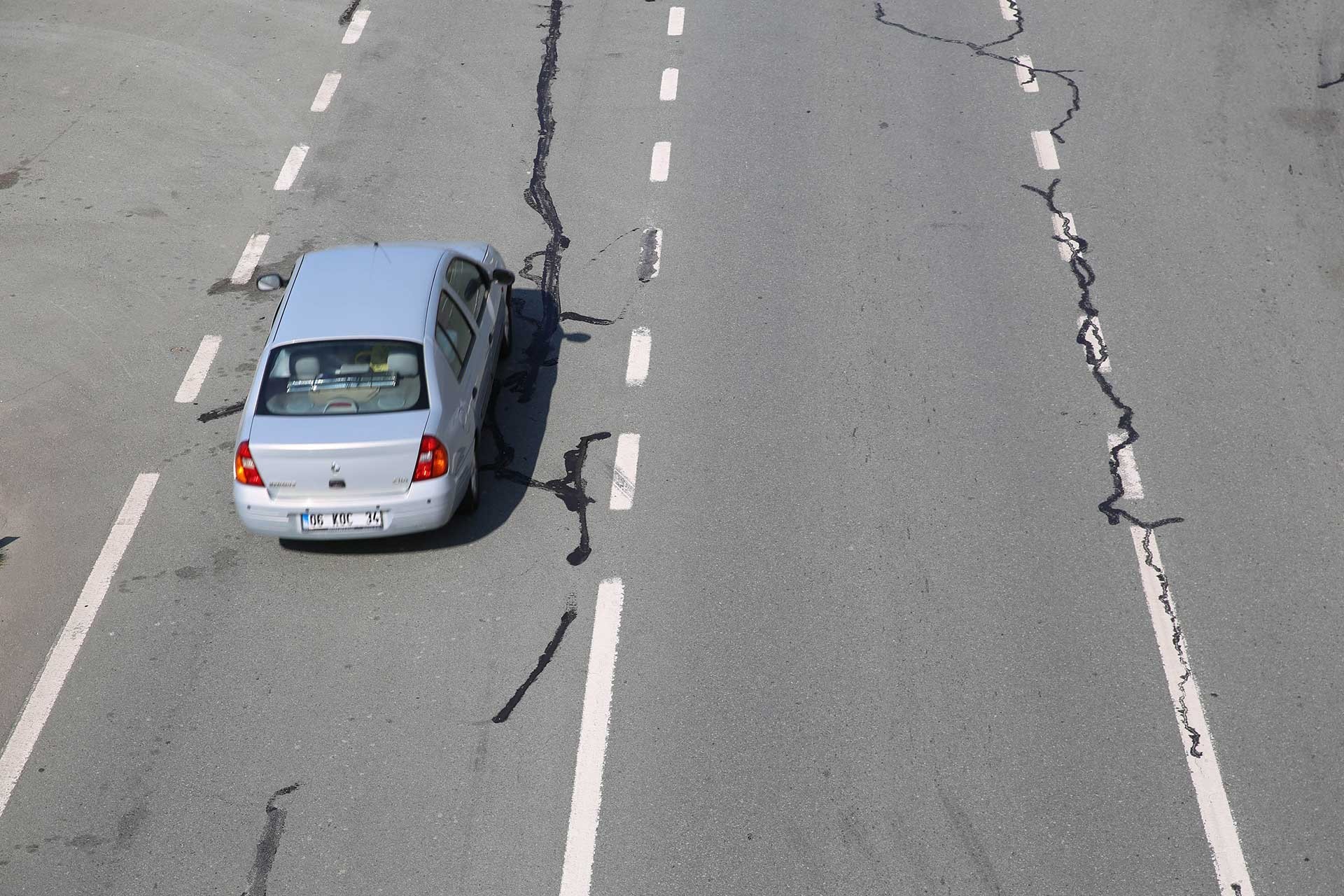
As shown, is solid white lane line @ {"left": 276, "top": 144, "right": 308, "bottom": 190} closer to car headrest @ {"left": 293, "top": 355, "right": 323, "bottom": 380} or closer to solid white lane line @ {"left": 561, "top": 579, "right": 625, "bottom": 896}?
car headrest @ {"left": 293, "top": 355, "right": 323, "bottom": 380}

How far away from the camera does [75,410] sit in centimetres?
1086

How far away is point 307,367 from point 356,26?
9297mm

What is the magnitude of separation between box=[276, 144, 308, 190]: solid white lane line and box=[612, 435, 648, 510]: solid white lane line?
229 inches

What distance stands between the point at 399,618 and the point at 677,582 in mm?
1935

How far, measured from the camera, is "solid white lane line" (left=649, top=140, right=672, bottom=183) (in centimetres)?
1400

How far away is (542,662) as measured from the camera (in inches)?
334

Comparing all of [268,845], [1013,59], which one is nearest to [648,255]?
[1013,59]

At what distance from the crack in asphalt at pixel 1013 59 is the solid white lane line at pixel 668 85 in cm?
311

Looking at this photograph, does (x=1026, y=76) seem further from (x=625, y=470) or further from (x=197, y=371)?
(x=197, y=371)

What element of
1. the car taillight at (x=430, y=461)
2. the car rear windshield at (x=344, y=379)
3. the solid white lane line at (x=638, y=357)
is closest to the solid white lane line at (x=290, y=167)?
the solid white lane line at (x=638, y=357)

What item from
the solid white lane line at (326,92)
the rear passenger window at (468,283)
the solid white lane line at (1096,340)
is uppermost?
the rear passenger window at (468,283)

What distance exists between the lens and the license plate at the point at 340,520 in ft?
29.3

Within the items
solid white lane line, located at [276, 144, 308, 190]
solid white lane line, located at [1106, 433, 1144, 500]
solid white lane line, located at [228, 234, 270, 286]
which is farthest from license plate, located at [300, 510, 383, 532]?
solid white lane line, located at [276, 144, 308, 190]

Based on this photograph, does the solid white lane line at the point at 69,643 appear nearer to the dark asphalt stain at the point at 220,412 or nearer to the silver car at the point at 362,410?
the dark asphalt stain at the point at 220,412
